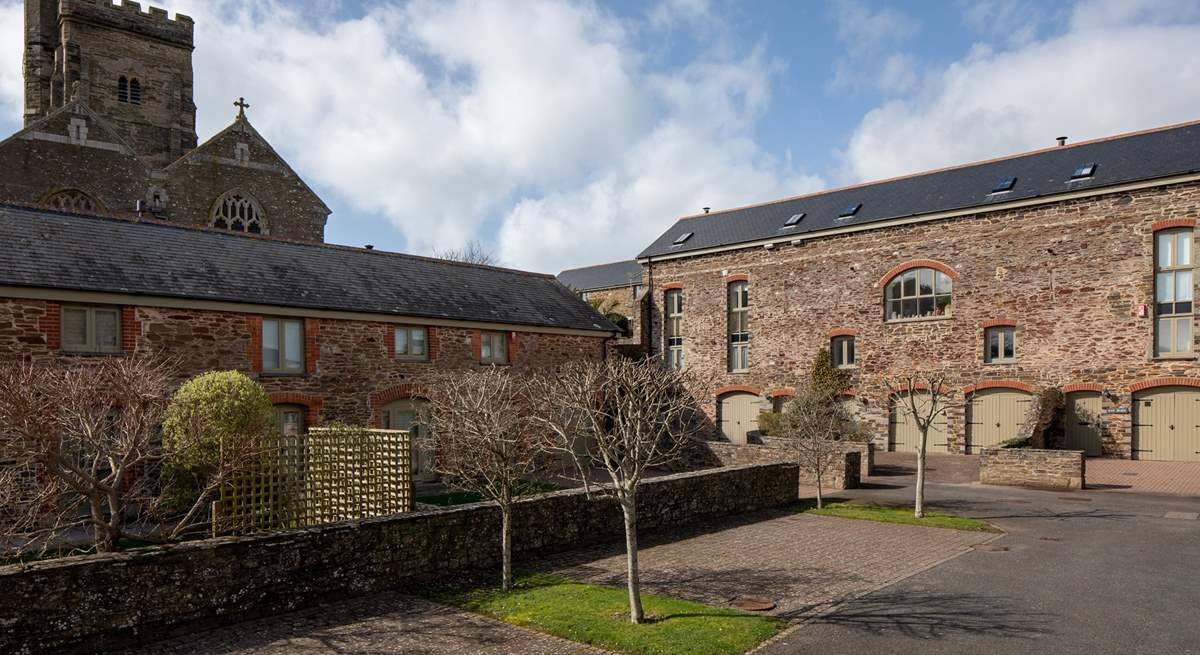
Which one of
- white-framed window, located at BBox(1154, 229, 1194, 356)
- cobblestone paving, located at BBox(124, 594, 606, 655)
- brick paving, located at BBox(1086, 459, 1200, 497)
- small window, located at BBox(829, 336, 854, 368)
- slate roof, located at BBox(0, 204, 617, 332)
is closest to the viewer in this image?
cobblestone paving, located at BBox(124, 594, 606, 655)

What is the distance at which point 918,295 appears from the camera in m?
27.2

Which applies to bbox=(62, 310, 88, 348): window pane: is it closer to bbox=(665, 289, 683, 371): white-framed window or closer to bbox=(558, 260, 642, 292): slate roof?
bbox=(665, 289, 683, 371): white-framed window

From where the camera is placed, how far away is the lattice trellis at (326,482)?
12.8 m

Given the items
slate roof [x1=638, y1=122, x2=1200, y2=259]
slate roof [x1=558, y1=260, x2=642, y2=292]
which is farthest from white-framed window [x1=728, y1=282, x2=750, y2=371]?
slate roof [x1=558, y1=260, x2=642, y2=292]

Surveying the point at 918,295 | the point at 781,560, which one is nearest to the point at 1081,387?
the point at 918,295

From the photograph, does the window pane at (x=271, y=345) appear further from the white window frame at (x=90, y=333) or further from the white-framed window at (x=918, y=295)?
the white-framed window at (x=918, y=295)

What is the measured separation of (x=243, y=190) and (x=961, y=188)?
2817cm

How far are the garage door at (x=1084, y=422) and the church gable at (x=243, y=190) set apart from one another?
28630 mm

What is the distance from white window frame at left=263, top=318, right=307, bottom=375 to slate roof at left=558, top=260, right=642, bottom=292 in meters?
25.6

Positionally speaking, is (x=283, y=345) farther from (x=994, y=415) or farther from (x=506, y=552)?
(x=994, y=415)

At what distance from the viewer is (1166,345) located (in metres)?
22.3

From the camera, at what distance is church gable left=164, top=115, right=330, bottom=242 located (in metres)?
30.9

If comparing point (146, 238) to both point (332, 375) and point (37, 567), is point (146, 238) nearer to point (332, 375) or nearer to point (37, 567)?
point (332, 375)

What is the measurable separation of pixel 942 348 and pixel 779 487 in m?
13.1
